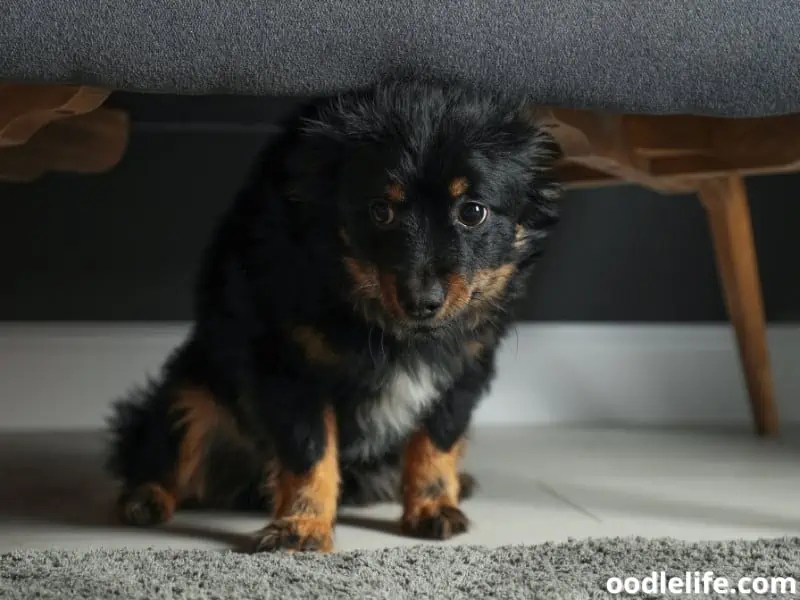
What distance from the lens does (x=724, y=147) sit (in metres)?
1.73

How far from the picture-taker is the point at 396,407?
1.52m

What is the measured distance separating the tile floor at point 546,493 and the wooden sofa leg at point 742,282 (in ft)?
0.34

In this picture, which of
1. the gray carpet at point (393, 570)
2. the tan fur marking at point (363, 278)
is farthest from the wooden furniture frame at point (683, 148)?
the gray carpet at point (393, 570)

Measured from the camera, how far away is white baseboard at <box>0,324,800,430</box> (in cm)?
234

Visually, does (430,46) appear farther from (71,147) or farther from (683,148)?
(71,147)

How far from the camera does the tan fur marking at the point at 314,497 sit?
4.71ft

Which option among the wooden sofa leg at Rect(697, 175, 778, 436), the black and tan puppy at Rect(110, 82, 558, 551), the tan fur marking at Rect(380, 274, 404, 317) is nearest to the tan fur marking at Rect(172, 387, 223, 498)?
→ the black and tan puppy at Rect(110, 82, 558, 551)

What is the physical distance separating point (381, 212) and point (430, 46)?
0.22 meters

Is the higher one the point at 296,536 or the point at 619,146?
the point at 619,146

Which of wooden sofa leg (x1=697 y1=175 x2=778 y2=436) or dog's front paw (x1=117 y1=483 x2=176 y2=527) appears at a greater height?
wooden sofa leg (x1=697 y1=175 x2=778 y2=436)

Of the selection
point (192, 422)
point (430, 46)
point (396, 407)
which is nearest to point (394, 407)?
point (396, 407)

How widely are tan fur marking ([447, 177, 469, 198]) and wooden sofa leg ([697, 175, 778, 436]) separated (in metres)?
0.88

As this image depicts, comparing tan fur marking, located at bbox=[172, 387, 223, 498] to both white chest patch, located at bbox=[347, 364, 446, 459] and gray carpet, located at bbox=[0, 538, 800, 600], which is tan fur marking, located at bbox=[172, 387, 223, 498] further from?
gray carpet, located at bbox=[0, 538, 800, 600]

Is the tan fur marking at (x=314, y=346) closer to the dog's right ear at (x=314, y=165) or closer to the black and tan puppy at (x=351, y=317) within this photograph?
the black and tan puppy at (x=351, y=317)
